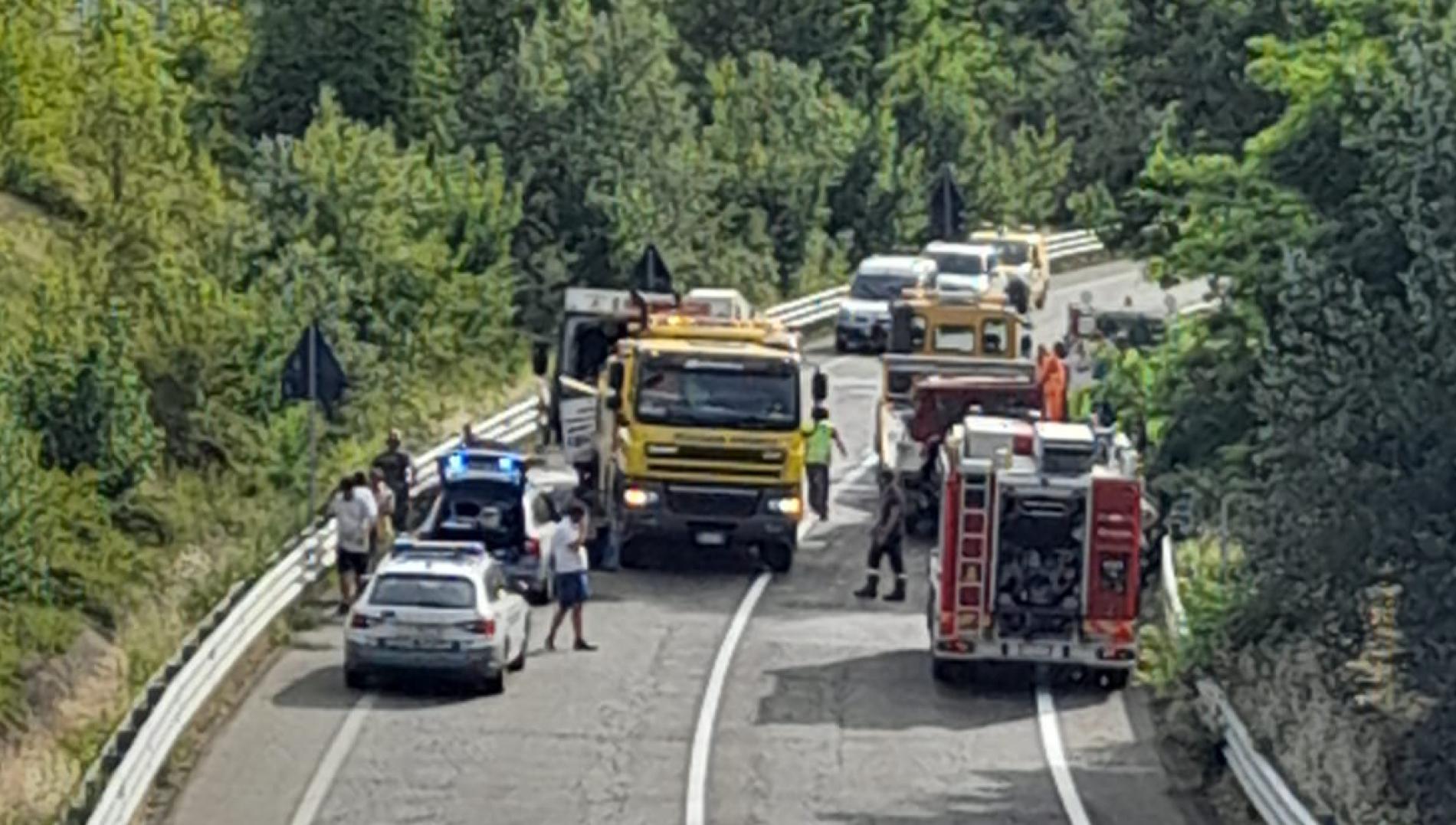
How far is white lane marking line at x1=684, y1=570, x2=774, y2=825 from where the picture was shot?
2955 cm

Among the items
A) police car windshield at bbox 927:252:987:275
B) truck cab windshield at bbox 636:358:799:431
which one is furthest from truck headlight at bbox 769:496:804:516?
police car windshield at bbox 927:252:987:275

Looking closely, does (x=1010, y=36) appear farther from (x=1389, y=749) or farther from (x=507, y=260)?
(x=1389, y=749)

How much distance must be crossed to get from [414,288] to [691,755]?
76.2ft

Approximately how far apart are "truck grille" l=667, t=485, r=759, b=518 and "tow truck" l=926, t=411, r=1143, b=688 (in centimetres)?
631

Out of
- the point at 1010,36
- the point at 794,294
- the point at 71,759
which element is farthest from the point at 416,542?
the point at 1010,36

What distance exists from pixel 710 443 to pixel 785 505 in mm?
1101

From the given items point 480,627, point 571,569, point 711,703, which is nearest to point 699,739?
point 711,703

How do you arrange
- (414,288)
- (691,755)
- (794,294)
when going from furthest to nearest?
(794,294) → (414,288) → (691,755)

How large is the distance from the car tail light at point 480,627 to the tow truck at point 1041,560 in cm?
423

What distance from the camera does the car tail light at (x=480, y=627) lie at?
32938mm

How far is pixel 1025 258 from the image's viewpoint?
67562mm

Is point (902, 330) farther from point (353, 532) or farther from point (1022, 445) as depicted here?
point (1022, 445)

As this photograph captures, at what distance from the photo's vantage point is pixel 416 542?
117ft

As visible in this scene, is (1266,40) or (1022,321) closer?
(1266,40)
